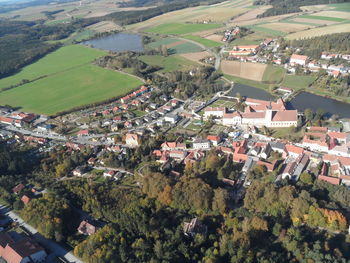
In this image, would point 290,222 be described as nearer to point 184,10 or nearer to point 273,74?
point 273,74

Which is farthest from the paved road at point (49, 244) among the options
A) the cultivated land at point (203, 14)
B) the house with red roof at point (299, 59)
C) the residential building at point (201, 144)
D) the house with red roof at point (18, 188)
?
the cultivated land at point (203, 14)

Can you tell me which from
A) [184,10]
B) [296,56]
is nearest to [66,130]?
[296,56]

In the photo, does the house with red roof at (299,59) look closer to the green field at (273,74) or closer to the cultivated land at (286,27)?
the green field at (273,74)

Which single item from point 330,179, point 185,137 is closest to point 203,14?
point 185,137

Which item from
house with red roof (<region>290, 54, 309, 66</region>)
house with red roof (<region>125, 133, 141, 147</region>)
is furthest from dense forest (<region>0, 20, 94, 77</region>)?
house with red roof (<region>290, 54, 309, 66</region>)

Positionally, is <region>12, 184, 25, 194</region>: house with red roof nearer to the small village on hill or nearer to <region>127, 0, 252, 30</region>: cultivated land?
the small village on hill

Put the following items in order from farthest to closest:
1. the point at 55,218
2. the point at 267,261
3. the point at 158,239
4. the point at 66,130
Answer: the point at 66,130 < the point at 55,218 < the point at 158,239 < the point at 267,261
